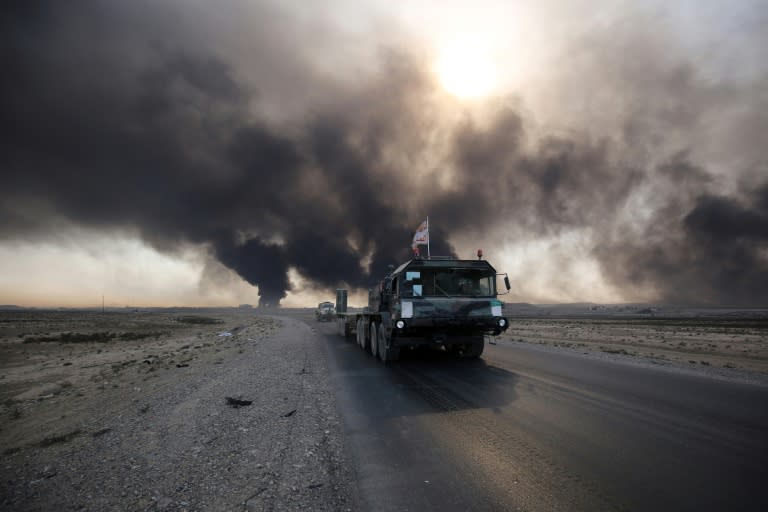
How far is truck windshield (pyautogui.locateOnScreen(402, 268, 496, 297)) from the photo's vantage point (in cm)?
1164

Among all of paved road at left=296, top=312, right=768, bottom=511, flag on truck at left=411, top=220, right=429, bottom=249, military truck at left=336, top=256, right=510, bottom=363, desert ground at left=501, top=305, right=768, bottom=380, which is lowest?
desert ground at left=501, top=305, right=768, bottom=380

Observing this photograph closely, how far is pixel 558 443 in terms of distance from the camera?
516 cm

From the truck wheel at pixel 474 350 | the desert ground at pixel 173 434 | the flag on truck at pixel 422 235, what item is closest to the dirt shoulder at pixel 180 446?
the desert ground at pixel 173 434

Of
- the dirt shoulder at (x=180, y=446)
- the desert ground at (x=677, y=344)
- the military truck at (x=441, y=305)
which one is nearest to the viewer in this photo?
the dirt shoulder at (x=180, y=446)

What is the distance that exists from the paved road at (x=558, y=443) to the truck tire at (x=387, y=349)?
2.65 m

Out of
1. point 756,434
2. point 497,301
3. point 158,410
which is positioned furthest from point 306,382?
point 756,434

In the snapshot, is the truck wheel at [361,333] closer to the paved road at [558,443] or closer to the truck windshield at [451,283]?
the truck windshield at [451,283]

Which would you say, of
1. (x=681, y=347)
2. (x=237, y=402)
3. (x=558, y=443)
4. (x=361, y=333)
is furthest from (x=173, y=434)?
(x=681, y=347)

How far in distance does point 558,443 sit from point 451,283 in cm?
709

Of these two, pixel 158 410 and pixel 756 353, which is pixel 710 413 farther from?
pixel 756 353

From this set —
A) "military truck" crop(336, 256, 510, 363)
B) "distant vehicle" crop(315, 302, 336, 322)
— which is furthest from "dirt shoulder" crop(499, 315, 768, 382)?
"distant vehicle" crop(315, 302, 336, 322)

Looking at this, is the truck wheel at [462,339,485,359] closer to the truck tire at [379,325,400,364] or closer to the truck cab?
the truck cab

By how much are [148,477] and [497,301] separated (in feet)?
32.8

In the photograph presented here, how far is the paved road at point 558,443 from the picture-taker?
3.77 m
